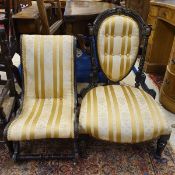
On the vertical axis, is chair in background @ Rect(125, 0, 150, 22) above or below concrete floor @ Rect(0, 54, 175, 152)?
above

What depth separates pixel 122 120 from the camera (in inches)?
60.4

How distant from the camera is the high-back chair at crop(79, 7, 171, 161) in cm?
152

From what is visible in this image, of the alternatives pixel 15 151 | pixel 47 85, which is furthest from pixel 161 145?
pixel 15 151

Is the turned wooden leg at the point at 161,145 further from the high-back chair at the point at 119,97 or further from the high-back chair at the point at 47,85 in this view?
the high-back chair at the point at 47,85

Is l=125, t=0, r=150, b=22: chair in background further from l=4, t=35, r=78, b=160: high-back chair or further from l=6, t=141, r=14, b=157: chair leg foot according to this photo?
l=6, t=141, r=14, b=157: chair leg foot

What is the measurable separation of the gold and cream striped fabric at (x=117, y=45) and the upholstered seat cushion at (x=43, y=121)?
1.53ft

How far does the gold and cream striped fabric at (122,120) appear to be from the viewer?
1.51m

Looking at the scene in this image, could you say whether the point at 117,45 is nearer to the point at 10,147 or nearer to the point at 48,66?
the point at 48,66

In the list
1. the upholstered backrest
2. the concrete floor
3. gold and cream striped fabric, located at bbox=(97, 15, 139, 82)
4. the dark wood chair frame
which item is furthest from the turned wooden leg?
the dark wood chair frame

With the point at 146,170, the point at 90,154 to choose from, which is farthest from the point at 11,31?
the point at 146,170

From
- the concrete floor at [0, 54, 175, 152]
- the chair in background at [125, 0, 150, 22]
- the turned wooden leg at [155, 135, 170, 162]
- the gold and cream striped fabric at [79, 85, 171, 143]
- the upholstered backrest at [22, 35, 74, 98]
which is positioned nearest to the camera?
the gold and cream striped fabric at [79, 85, 171, 143]

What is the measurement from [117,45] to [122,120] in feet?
2.20

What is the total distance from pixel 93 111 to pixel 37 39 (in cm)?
74

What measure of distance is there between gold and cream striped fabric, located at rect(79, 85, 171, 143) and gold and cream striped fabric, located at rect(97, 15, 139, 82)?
31 cm
